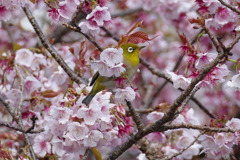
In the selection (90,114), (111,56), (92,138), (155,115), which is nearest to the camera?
(111,56)

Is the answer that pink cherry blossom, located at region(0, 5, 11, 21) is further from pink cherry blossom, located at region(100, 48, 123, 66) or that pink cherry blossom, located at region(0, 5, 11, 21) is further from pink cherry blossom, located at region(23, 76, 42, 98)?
pink cherry blossom, located at region(100, 48, 123, 66)

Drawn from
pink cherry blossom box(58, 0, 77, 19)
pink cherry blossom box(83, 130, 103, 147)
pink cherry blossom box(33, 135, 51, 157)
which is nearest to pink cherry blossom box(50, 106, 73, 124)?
pink cherry blossom box(83, 130, 103, 147)

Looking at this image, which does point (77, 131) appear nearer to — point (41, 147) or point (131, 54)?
point (131, 54)

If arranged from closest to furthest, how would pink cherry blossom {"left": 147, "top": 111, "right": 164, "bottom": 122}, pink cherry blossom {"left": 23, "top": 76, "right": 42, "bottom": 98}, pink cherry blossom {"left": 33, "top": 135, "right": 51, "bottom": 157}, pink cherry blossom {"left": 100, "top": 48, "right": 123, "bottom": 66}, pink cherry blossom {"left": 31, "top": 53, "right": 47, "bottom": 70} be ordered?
1. pink cherry blossom {"left": 100, "top": 48, "right": 123, "bottom": 66}
2. pink cherry blossom {"left": 33, "top": 135, "right": 51, "bottom": 157}
3. pink cherry blossom {"left": 147, "top": 111, "right": 164, "bottom": 122}
4. pink cherry blossom {"left": 23, "top": 76, "right": 42, "bottom": 98}
5. pink cherry blossom {"left": 31, "top": 53, "right": 47, "bottom": 70}

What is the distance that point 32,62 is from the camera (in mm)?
3508

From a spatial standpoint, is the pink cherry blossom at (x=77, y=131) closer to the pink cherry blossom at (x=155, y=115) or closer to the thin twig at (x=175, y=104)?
the thin twig at (x=175, y=104)

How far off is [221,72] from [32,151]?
1424mm

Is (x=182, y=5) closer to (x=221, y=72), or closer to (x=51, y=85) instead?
(x=51, y=85)

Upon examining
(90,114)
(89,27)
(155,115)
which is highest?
(89,27)

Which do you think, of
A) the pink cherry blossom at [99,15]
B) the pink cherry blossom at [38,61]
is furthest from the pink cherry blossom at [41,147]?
the pink cherry blossom at [99,15]

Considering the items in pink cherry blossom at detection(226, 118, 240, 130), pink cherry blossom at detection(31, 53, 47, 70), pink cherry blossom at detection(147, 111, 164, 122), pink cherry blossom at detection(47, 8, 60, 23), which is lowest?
pink cherry blossom at detection(147, 111, 164, 122)

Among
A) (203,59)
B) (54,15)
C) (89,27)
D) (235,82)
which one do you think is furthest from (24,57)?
(235,82)

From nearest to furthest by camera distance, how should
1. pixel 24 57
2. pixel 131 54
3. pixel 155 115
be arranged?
pixel 131 54 → pixel 155 115 → pixel 24 57

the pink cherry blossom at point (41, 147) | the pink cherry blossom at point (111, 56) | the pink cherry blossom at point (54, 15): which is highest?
the pink cherry blossom at point (54, 15)
